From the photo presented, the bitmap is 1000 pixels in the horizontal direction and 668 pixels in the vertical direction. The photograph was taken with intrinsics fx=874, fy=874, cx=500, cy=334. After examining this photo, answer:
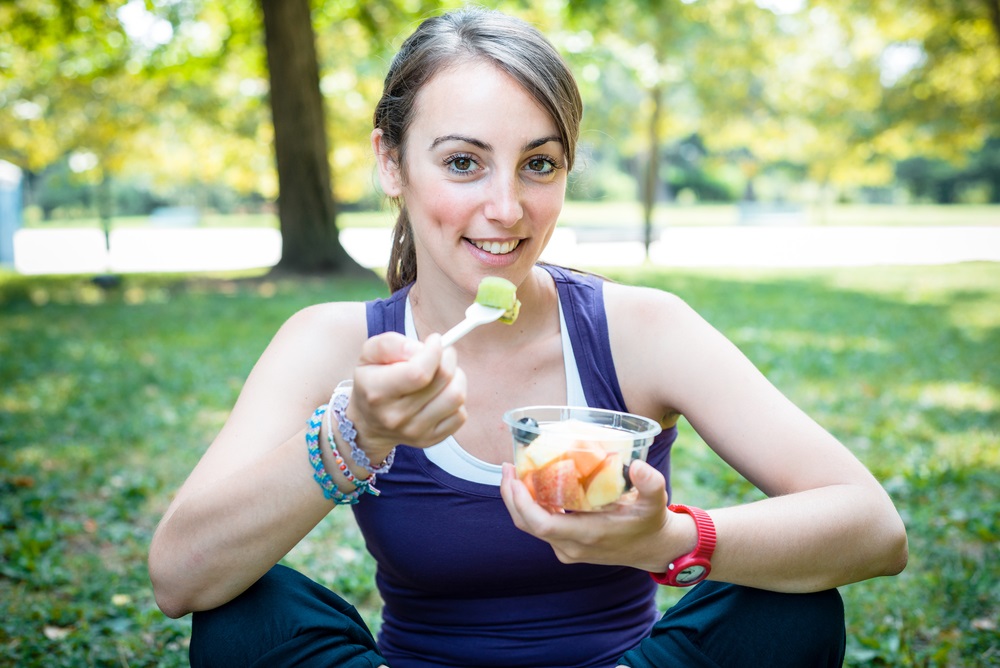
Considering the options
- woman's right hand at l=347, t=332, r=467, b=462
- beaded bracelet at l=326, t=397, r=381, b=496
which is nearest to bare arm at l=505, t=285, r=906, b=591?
woman's right hand at l=347, t=332, r=467, b=462

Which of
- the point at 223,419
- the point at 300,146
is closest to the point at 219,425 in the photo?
the point at 223,419

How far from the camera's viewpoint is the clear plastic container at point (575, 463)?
1338mm

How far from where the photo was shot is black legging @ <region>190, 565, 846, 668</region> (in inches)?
65.6

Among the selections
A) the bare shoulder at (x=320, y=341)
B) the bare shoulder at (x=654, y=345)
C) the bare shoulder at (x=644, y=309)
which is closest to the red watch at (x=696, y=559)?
the bare shoulder at (x=654, y=345)

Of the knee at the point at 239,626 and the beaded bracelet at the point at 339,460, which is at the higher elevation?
the beaded bracelet at the point at 339,460

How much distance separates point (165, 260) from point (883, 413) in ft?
50.9

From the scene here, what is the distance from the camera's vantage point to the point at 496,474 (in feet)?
6.09

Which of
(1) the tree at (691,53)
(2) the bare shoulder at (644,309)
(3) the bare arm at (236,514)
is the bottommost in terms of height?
(3) the bare arm at (236,514)

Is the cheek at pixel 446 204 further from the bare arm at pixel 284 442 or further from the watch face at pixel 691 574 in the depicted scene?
the watch face at pixel 691 574

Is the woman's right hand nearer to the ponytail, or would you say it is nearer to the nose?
the nose

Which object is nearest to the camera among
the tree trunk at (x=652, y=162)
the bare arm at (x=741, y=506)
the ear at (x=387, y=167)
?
the bare arm at (x=741, y=506)

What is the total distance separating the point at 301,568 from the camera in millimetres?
3539

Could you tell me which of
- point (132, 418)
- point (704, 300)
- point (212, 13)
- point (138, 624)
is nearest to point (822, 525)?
point (138, 624)

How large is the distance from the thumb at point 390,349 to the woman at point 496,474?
0.09m
